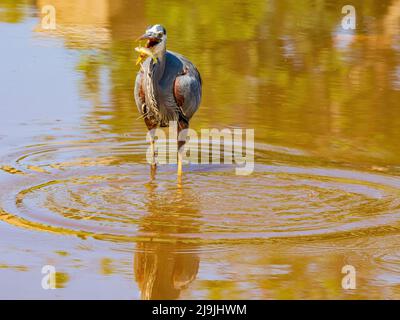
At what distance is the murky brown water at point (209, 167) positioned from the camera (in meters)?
7.24

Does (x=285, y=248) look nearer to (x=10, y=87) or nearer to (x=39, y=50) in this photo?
(x=10, y=87)

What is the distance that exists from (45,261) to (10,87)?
6092 mm

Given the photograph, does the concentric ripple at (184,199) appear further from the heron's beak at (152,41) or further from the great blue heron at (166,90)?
the heron's beak at (152,41)

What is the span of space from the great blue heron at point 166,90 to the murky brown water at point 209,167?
45 centimetres

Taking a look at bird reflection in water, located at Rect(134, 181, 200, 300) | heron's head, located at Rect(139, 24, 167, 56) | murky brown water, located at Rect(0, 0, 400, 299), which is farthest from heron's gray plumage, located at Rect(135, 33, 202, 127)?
bird reflection in water, located at Rect(134, 181, 200, 300)

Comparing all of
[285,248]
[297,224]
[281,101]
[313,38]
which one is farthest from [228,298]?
[313,38]

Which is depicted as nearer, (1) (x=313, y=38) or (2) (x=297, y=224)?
(2) (x=297, y=224)

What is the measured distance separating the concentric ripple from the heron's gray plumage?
501mm

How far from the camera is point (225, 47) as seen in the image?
1541 centimetres

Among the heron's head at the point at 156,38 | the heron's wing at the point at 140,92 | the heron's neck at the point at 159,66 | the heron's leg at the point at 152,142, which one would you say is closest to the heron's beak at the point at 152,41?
the heron's head at the point at 156,38

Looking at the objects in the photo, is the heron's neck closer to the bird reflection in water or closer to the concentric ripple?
the concentric ripple

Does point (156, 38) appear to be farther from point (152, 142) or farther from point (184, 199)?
point (184, 199)

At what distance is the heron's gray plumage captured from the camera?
9.53 metres

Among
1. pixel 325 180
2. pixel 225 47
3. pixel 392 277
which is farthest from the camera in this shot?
pixel 225 47
